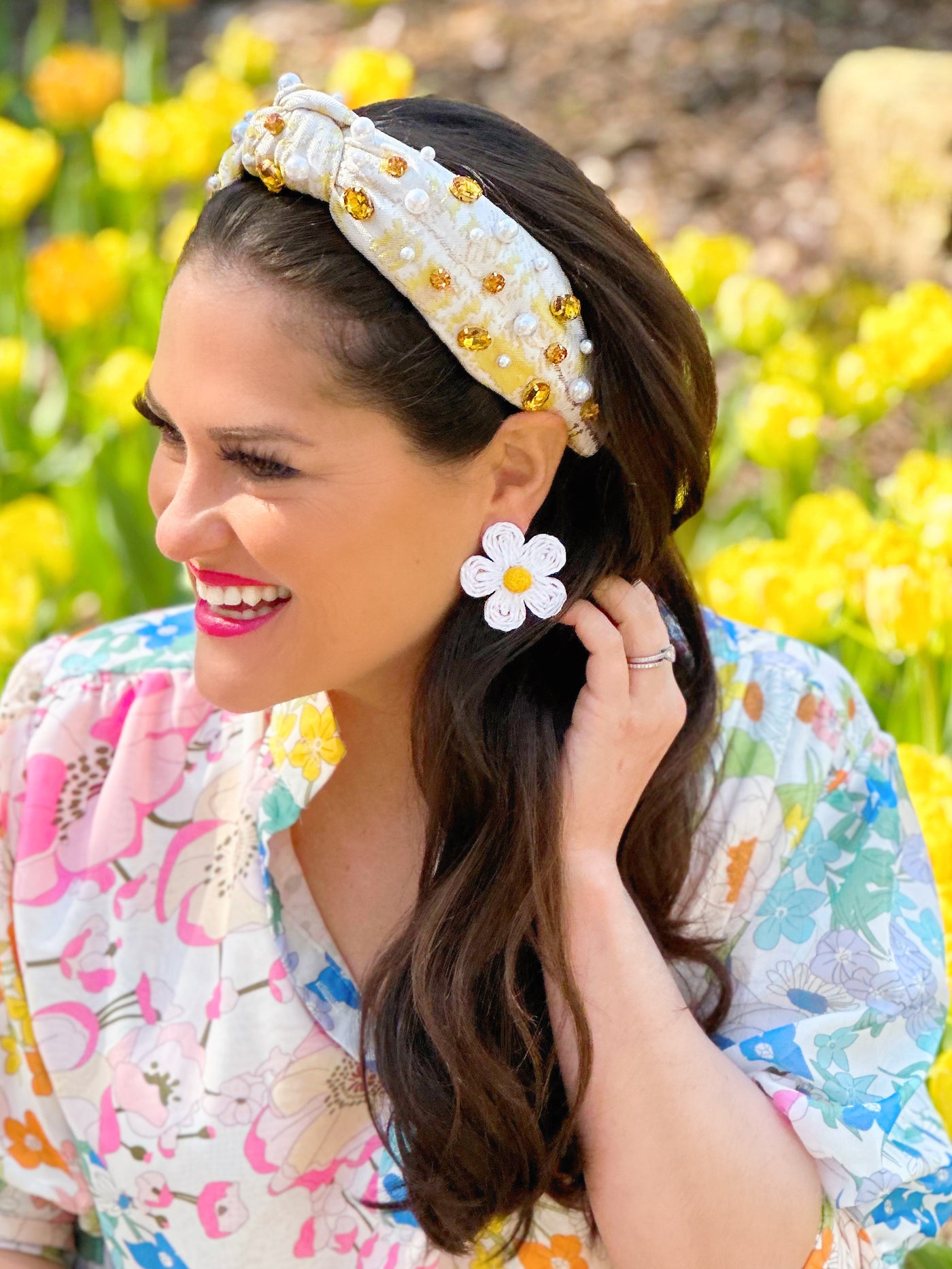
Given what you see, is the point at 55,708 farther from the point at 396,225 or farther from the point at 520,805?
the point at 396,225

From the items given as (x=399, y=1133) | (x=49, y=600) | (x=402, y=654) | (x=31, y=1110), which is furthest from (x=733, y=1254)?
(x=49, y=600)

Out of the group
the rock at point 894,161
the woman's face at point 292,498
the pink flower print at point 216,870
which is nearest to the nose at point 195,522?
the woman's face at point 292,498

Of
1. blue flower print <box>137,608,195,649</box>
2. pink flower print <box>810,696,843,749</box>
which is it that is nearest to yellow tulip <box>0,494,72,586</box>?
blue flower print <box>137,608,195,649</box>

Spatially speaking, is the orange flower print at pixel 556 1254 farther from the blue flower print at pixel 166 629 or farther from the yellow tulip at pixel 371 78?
the yellow tulip at pixel 371 78

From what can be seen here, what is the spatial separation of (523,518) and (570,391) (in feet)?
0.44

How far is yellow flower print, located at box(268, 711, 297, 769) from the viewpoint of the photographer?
1.57 m

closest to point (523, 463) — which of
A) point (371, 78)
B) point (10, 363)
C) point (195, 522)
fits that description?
point (195, 522)

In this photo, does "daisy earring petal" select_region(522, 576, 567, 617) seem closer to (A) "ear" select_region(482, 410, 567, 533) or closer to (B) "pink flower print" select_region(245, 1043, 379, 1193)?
(A) "ear" select_region(482, 410, 567, 533)

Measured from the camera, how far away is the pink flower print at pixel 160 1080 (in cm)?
155

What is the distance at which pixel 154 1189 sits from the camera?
1556 mm

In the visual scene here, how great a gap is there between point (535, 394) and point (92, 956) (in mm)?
760

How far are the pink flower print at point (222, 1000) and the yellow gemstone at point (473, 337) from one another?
0.70m

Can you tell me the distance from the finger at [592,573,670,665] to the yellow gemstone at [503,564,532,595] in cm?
9

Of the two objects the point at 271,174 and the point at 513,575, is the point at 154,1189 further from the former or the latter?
the point at 271,174
